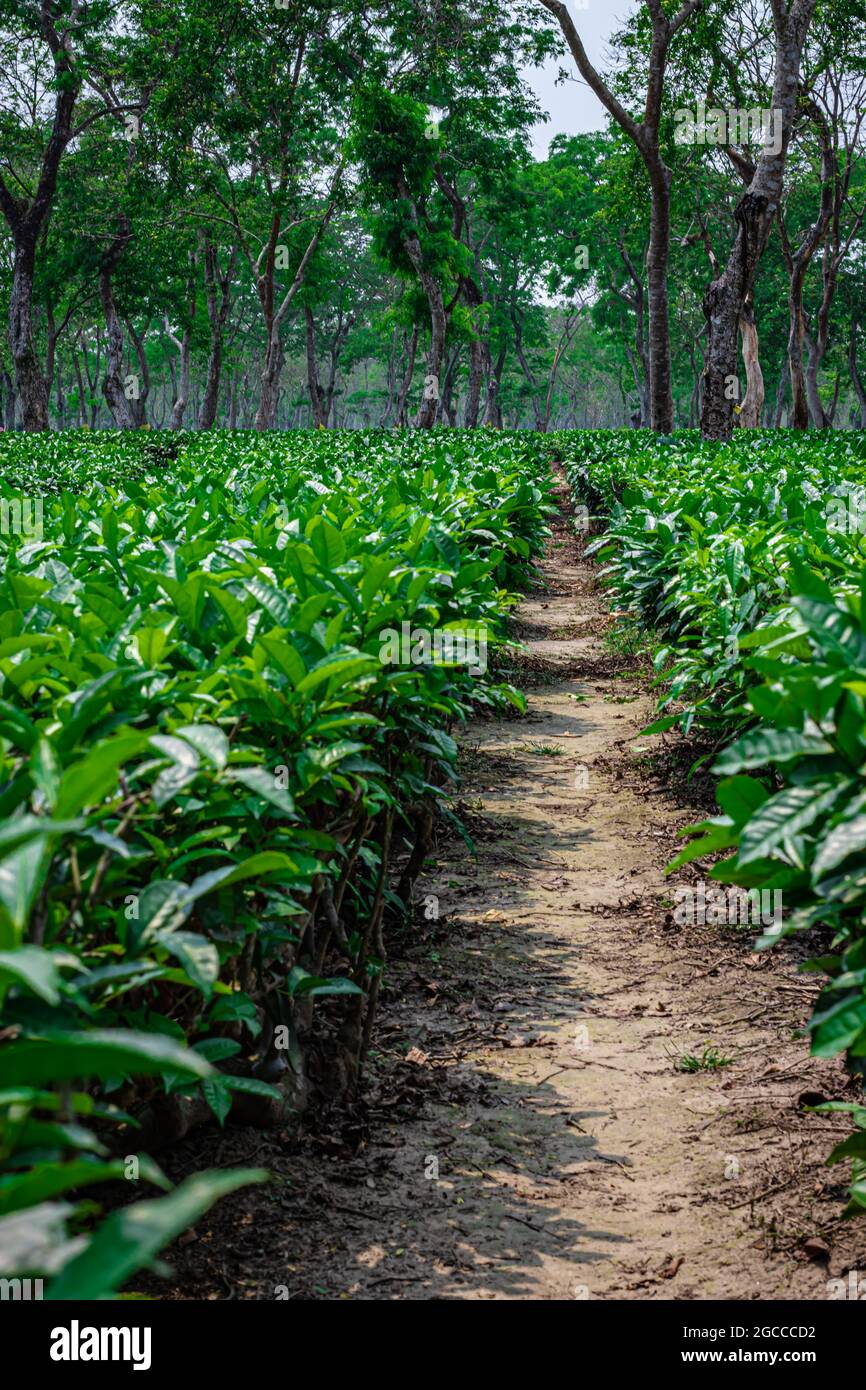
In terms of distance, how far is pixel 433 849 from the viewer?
222 inches

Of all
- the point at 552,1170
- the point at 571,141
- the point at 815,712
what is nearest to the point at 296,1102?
the point at 552,1170

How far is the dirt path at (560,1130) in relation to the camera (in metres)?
2.75

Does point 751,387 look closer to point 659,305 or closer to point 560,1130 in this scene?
point 659,305

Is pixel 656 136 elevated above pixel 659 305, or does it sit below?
above

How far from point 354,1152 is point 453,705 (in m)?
1.25

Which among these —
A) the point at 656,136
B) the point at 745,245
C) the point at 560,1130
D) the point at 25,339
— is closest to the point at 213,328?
the point at 25,339

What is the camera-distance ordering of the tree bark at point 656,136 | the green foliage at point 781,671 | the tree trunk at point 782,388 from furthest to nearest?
the tree trunk at point 782,388 → the tree bark at point 656,136 → the green foliage at point 781,671

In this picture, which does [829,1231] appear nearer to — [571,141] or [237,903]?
[237,903]

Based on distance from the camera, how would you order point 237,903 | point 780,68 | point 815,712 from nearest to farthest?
point 815,712 → point 237,903 → point 780,68

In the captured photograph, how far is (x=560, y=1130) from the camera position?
3.40 metres

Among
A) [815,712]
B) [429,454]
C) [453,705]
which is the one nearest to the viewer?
[815,712]

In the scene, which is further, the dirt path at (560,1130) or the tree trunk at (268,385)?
the tree trunk at (268,385)

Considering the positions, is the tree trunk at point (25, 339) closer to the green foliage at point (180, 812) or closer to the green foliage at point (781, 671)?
the green foliage at point (781, 671)

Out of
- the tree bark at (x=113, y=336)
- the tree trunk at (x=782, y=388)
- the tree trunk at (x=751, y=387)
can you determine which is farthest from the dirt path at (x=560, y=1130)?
the tree trunk at (x=782, y=388)
